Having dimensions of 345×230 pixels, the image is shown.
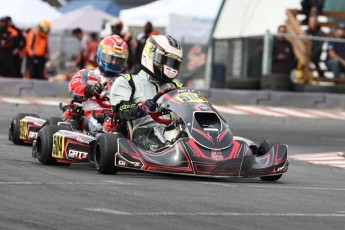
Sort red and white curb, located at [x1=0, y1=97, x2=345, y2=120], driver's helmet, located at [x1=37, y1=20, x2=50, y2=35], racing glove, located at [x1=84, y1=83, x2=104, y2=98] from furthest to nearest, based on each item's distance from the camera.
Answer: driver's helmet, located at [x1=37, y1=20, x2=50, y2=35], red and white curb, located at [x1=0, y1=97, x2=345, y2=120], racing glove, located at [x1=84, y1=83, x2=104, y2=98]

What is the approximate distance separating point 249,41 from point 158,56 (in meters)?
11.6

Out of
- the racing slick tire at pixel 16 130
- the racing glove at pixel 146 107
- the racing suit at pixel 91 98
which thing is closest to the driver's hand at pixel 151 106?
the racing glove at pixel 146 107

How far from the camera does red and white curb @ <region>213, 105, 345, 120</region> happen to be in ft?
61.1

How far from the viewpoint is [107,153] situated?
9180 mm

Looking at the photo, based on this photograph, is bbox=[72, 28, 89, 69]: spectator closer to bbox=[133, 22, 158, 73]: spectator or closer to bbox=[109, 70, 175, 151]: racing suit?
bbox=[133, 22, 158, 73]: spectator

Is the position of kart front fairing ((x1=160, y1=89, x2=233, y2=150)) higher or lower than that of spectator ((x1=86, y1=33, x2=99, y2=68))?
higher

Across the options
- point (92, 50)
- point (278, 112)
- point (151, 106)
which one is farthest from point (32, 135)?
point (92, 50)

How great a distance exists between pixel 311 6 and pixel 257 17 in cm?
185

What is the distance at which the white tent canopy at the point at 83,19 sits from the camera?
30875mm

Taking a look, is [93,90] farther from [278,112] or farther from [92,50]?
[92,50]

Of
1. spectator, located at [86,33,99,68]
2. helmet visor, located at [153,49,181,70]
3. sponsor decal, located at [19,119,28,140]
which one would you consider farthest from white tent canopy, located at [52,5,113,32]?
helmet visor, located at [153,49,181,70]

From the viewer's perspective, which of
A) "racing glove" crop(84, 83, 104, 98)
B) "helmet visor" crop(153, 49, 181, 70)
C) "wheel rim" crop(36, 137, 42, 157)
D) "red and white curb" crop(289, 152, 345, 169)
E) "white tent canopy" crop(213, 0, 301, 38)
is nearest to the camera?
"helmet visor" crop(153, 49, 181, 70)

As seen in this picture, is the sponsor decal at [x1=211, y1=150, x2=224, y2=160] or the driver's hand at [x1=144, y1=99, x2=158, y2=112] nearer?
the sponsor decal at [x1=211, y1=150, x2=224, y2=160]

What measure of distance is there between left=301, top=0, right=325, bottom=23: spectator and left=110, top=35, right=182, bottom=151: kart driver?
11756 millimetres
